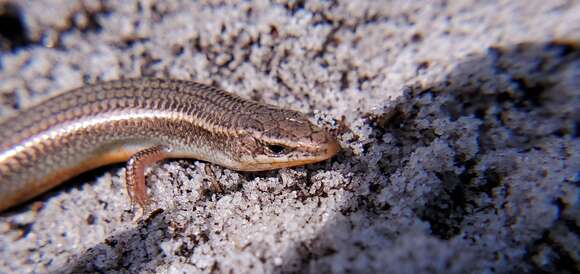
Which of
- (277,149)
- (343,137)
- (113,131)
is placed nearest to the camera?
(277,149)

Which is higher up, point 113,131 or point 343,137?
point 113,131

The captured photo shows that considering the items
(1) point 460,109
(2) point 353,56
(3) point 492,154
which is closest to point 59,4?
(2) point 353,56

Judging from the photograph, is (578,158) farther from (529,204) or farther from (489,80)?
(489,80)

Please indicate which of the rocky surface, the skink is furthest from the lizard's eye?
the skink

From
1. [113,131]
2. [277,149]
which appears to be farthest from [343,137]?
[113,131]

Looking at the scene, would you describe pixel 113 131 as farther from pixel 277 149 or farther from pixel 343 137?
pixel 343 137

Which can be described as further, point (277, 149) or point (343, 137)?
point (343, 137)

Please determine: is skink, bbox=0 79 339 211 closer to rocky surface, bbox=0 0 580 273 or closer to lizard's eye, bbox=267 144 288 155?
rocky surface, bbox=0 0 580 273
